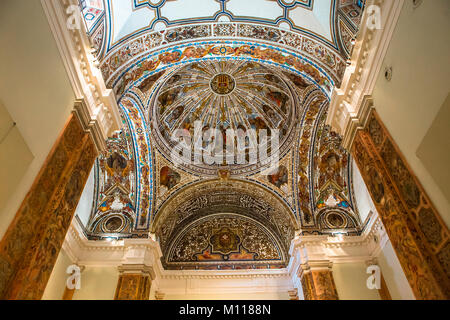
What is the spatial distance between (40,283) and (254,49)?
6864 millimetres

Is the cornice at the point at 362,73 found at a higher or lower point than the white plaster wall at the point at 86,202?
lower

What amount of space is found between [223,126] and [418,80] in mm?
9463

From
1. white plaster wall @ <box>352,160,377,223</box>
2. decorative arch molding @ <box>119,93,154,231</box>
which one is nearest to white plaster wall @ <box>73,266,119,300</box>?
decorative arch molding @ <box>119,93,154,231</box>

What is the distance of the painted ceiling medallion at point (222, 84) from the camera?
12336 millimetres

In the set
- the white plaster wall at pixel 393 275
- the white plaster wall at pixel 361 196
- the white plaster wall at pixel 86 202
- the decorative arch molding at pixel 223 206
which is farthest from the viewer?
the decorative arch molding at pixel 223 206

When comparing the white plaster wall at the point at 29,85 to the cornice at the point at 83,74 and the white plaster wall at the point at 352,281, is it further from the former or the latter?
the white plaster wall at the point at 352,281

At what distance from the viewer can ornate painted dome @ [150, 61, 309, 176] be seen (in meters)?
11.5

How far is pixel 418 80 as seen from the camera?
4.05m

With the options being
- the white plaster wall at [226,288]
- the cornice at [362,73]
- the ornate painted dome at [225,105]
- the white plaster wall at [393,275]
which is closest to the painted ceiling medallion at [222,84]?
the ornate painted dome at [225,105]

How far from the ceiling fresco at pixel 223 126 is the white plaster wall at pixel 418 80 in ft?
5.62

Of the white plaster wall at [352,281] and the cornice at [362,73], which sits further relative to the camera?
the white plaster wall at [352,281]

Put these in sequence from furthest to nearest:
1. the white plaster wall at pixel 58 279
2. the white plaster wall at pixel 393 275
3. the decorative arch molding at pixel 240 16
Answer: the white plaster wall at pixel 58 279, the white plaster wall at pixel 393 275, the decorative arch molding at pixel 240 16

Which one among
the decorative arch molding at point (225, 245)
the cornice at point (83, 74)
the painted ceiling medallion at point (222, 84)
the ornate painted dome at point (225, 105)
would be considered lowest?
the cornice at point (83, 74)

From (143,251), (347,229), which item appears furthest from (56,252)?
(347,229)
